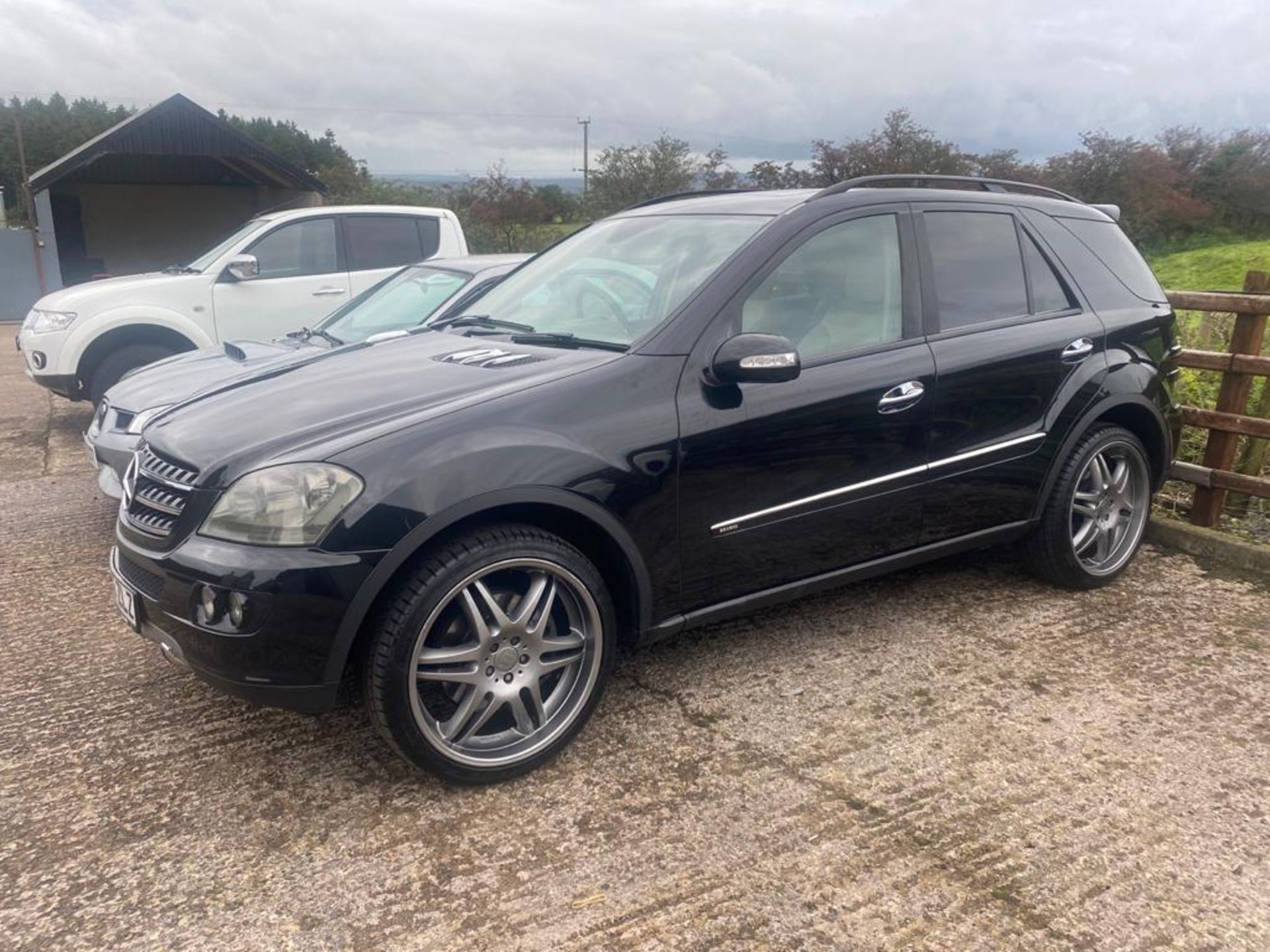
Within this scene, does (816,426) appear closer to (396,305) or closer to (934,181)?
(934,181)

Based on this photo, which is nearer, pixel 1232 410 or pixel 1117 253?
pixel 1117 253

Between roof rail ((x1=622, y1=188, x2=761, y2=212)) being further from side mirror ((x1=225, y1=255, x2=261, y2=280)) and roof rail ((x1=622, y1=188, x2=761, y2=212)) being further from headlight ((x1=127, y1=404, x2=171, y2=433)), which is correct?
side mirror ((x1=225, y1=255, x2=261, y2=280))

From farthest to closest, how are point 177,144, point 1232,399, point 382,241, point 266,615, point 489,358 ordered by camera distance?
point 177,144 → point 382,241 → point 1232,399 → point 489,358 → point 266,615

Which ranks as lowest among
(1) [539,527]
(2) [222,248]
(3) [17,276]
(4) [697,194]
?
(3) [17,276]

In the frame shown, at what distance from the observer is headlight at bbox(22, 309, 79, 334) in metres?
7.37

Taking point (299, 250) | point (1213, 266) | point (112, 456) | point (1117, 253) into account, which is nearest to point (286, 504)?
point (112, 456)

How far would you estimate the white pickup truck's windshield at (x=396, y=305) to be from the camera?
6.30 meters

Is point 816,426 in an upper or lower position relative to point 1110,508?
upper

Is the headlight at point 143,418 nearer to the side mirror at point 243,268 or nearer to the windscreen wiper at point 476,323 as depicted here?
the windscreen wiper at point 476,323

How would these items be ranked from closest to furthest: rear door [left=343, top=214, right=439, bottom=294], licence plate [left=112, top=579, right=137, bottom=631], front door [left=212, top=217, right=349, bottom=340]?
licence plate [left=112, top=579, right=137, bottom=631] < front door [left=212, top=217, right=349, bottom=340] < rear door [left=343, top=214, right=439, bottom=294]

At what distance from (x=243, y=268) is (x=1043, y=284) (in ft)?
19.9

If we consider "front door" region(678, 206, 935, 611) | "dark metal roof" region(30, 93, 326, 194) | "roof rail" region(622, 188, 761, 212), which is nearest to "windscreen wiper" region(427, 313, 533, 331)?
"roof rail" region(622, 188, 761, 212)

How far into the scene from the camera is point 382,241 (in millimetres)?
8727

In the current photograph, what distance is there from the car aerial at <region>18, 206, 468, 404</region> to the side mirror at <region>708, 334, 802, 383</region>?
5.87 m
